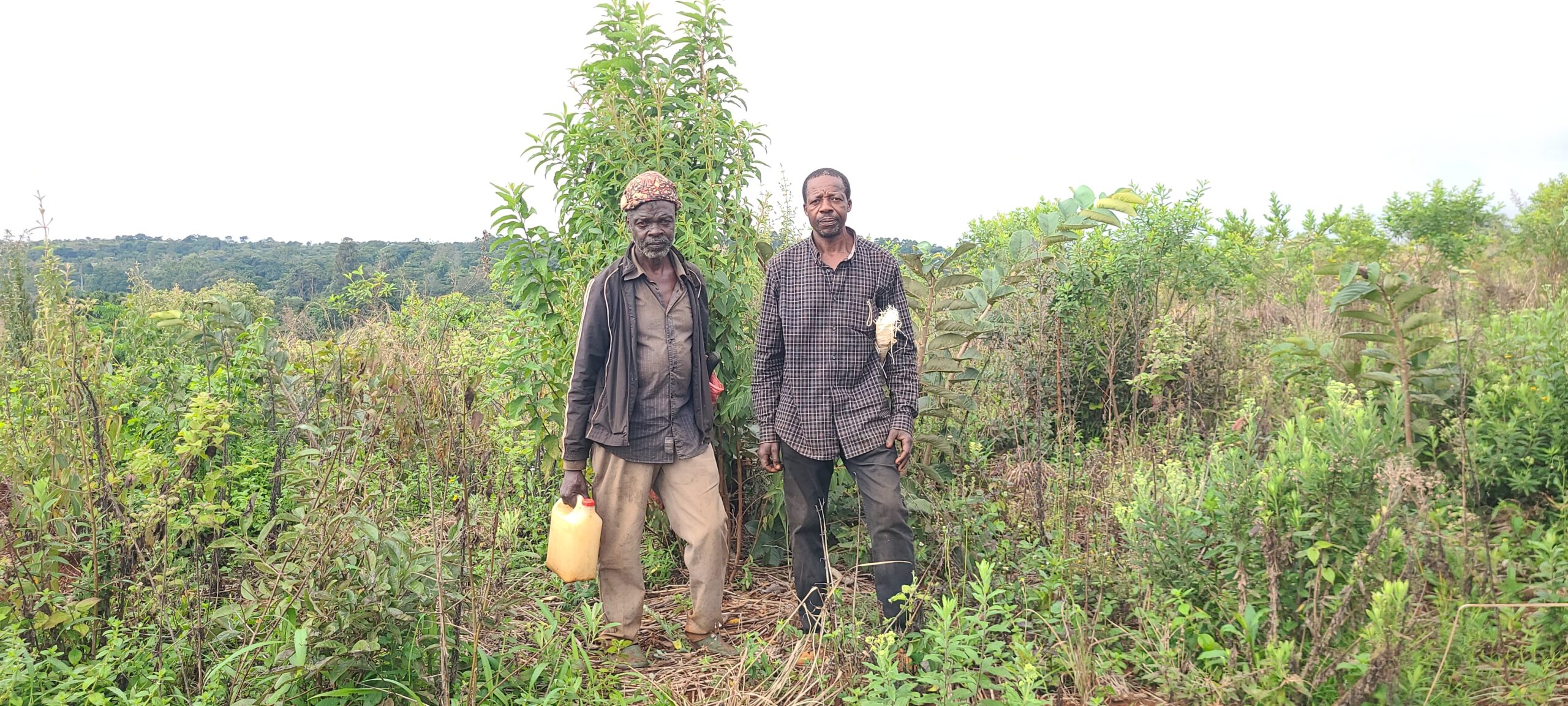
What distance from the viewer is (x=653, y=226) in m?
3.64

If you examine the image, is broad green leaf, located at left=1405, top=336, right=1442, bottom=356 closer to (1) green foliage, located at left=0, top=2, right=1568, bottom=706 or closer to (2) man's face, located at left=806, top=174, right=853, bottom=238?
(1) green foliage, located at left=0, top=2, right=1568, bottom=706

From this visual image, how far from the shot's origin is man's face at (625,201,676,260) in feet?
11.9

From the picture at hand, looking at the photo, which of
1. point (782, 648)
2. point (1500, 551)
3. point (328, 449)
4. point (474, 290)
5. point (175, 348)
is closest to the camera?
point (328, 449)

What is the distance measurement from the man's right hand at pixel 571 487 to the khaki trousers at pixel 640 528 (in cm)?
11

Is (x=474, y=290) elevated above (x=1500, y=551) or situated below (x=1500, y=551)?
above

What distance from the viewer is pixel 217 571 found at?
11.6 feet

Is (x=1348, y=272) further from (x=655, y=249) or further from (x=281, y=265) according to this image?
(x=281, y=265)

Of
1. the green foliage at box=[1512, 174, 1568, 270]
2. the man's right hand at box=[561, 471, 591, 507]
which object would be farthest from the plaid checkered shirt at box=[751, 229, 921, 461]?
the green foliage at box=[1512, 174, 1568, 270]

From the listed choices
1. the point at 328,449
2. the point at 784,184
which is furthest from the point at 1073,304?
the point at 328,449

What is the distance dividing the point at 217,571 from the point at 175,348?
7.86 feet

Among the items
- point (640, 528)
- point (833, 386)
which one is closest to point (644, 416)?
point (640, 528)

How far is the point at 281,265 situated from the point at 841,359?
31.0 m

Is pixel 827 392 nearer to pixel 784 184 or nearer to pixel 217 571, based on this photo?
pixel 784 184

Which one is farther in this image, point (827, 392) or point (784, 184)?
point (784, 184)
